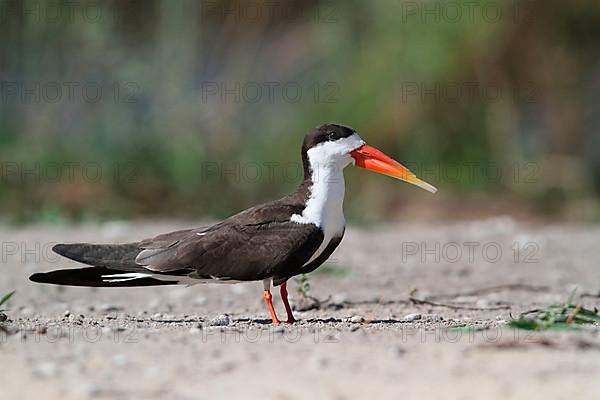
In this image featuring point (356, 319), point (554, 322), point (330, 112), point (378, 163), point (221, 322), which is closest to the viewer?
point (554, 322)

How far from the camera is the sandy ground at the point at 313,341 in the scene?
11.0 feet

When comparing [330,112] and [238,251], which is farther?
[330,112]

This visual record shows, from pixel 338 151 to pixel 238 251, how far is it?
74cm

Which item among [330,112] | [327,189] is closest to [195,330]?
[327,189]

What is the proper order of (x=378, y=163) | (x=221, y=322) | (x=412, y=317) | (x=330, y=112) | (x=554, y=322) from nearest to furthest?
(x=554, y=322) → (x=221, y=322) → (x=412, y=317) → (x=378, y=163) → (x=330, y=112)

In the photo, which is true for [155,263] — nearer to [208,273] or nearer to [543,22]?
Answer: [208,273]

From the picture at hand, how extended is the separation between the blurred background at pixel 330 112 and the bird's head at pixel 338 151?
17.5 feet

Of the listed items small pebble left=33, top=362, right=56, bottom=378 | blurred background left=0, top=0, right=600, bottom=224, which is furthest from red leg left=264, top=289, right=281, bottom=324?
blurred background left=0, top=0, right=600, bottom=224

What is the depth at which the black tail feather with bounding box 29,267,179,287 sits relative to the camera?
16.1ft

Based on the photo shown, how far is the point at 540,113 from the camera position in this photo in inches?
484

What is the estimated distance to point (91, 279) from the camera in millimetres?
5004

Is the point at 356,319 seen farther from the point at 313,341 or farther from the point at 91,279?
the point at 91,279

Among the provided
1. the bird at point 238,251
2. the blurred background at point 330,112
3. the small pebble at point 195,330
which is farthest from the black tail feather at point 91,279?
the blurred background at point 330,112

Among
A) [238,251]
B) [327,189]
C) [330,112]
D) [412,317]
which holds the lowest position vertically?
[412,317]
